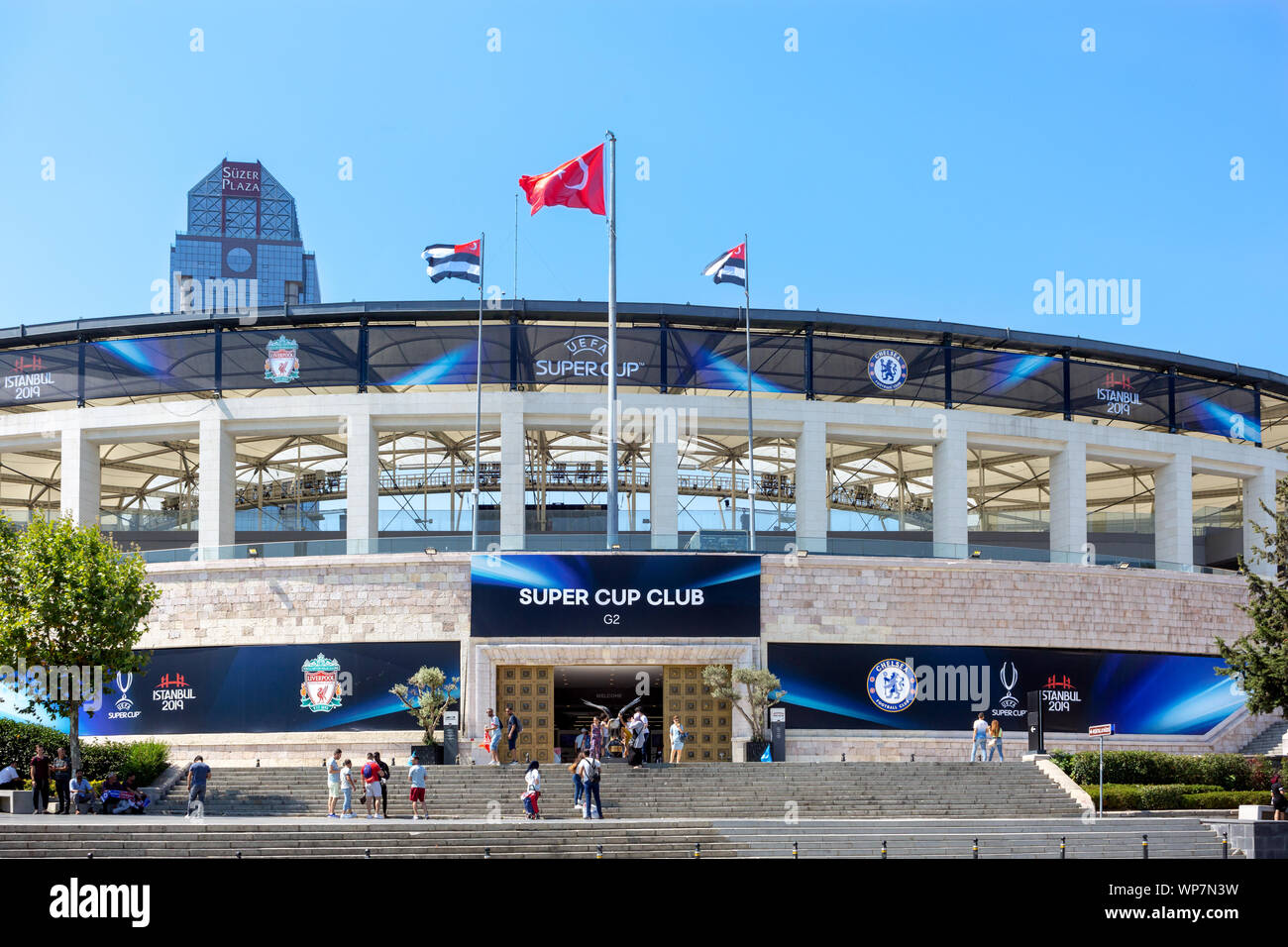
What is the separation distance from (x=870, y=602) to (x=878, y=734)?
3.82 meters

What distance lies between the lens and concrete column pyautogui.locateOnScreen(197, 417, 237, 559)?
1591 inches

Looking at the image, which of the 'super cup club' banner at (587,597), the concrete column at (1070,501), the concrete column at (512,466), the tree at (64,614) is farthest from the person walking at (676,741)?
the concrete column at (1070,501)

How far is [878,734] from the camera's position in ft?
121

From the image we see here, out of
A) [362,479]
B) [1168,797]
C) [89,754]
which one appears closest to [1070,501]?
[1168,797]

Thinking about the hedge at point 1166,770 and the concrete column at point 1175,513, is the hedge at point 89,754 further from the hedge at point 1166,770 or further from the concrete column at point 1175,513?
the concrete column at point 1175,513

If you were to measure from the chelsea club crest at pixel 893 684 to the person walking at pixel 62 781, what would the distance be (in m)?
21.1

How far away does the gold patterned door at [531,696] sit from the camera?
36469 mm

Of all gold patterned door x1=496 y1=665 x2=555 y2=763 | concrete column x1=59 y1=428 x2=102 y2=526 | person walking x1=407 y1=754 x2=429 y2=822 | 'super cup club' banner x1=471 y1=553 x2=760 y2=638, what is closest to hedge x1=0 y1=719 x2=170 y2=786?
person walking x1=407 y1=754 x2=429 y2=822

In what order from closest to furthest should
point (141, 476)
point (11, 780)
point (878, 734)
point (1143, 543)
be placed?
point (11, 780), point (878, 734), point (1143, 543), point (141, 476)

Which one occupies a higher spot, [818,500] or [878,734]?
[818,500]

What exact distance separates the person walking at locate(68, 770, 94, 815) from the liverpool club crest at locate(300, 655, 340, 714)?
8389mm

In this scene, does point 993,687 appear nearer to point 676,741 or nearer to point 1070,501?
point 1070,501
